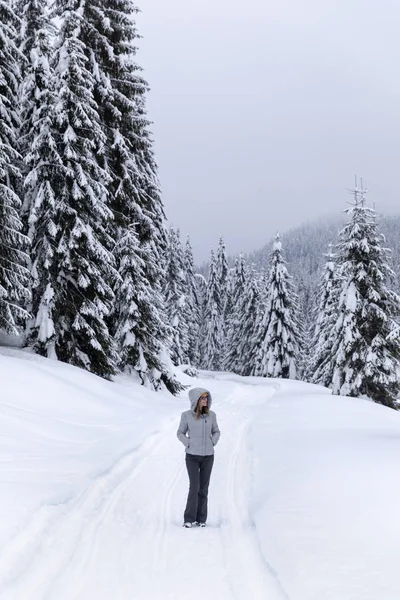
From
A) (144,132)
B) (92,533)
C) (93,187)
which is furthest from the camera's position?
(144,132)

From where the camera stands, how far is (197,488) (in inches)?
269

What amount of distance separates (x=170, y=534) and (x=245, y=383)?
120ft

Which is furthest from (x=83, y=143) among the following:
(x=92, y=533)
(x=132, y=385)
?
(x=92, y=533)

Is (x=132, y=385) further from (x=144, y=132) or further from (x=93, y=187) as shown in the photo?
(x=144, y=132)

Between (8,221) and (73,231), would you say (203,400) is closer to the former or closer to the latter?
(73,231)

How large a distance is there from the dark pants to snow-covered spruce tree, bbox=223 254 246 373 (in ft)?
157

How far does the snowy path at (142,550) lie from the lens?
466 cm

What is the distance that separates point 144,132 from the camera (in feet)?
77.5

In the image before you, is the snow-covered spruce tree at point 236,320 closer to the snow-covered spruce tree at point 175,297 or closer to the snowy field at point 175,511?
the snow-covered spruce tree at point 175,297

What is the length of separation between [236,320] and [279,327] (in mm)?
11247

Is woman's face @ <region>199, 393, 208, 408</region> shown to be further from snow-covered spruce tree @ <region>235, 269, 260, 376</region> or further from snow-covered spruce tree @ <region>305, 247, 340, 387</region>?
snow-covered spruce tree @ <region>235, 269, 260, 376</region>

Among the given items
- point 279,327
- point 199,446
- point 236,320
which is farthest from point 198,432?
point 236,320

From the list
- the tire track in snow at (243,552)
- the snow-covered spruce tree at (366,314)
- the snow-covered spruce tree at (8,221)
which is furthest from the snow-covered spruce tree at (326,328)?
the tire track in snow at (243,552)

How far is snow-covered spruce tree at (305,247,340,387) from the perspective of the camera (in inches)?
1211
